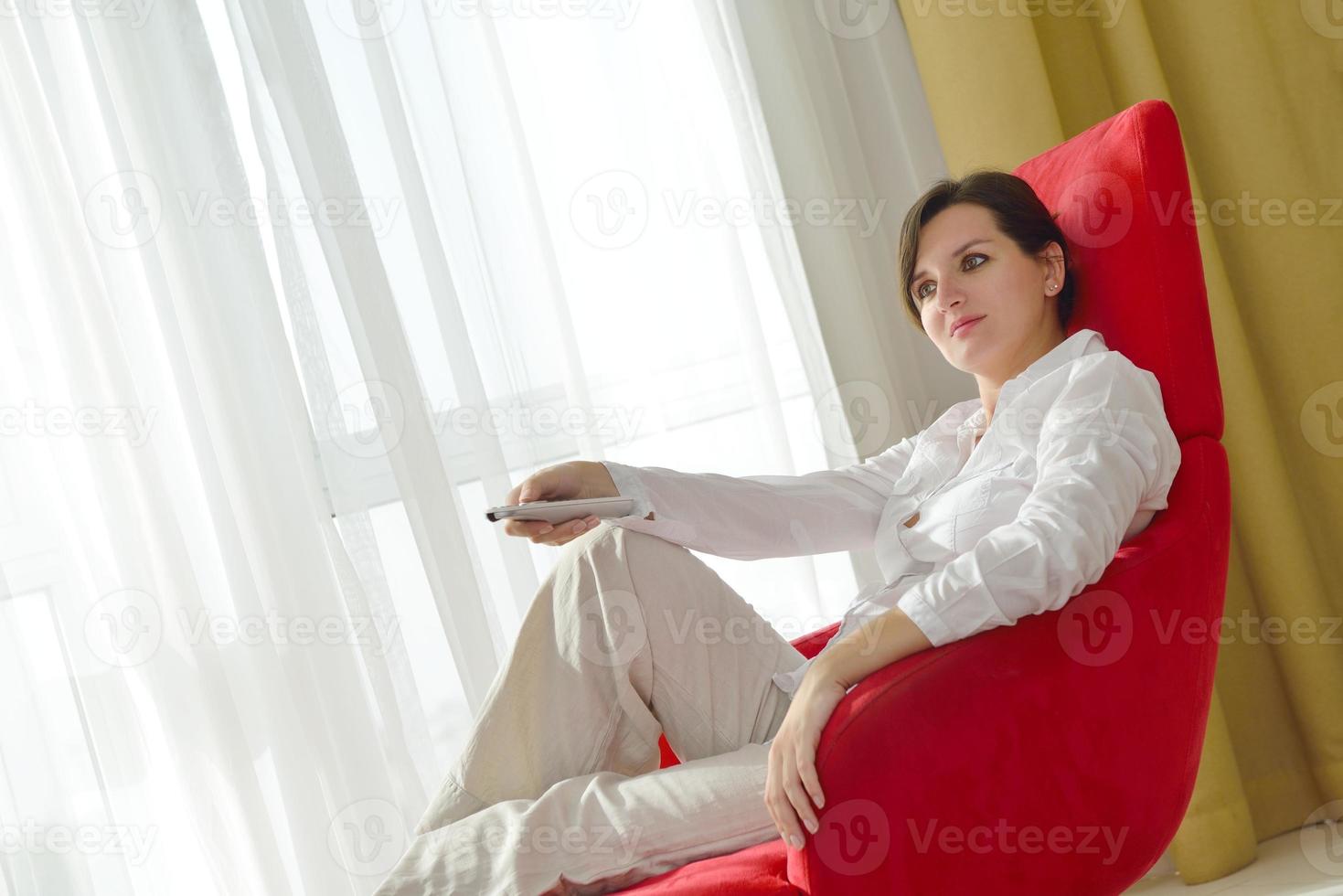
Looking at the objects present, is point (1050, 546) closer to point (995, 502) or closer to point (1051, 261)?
point (995, 502)

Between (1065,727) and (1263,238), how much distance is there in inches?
50.4

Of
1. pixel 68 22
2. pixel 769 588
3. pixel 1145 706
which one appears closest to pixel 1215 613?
pixel 1145 706

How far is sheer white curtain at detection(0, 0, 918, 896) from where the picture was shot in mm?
1780

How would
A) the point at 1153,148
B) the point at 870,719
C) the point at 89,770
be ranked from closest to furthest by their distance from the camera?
the point at 870,719 → the point at 1153,148 → the point at 89,770

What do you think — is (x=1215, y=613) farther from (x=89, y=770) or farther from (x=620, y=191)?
(x=89, y=770)

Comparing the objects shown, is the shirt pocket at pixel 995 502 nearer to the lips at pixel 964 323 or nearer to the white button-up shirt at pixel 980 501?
the white button-up shirt at pixel 980 501

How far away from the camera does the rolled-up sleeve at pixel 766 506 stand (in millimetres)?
1401

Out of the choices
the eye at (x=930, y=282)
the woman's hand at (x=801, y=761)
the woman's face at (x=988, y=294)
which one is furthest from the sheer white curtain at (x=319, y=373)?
the woman's hand at (x=801, y=761)

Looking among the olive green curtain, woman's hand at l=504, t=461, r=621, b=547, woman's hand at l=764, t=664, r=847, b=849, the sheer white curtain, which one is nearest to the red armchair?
woman's hand at l=764, t=664, r=847, b=849

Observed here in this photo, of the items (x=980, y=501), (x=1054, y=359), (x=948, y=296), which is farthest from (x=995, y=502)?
(x=948, y=296)

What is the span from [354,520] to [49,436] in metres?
0.51

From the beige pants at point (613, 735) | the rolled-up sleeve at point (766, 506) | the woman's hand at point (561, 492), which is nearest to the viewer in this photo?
the beige pants at point (613, 735)

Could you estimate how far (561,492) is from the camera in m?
1.35

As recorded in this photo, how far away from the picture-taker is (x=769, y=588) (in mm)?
2004
